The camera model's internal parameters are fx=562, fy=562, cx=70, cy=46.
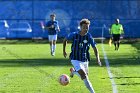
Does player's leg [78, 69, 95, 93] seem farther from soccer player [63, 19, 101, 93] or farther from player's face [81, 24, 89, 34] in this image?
player's face [81, 24, 89, 34]

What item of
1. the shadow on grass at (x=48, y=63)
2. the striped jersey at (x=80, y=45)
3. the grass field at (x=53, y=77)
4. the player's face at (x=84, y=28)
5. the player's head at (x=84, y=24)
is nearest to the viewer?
the player's head at (x=84, y=24)

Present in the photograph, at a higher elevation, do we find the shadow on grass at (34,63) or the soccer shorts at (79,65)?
the soccer shorts at (79,65)

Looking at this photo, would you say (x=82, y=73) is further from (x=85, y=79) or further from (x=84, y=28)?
Result: (x=84, y=28)

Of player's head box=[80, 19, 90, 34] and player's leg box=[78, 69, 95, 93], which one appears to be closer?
player's head box=[80, 19, 90, 34]

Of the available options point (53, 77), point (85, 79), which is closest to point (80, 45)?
point (85, 79)

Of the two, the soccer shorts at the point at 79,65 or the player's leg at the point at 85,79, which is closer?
the player's leg at the point at 85,79

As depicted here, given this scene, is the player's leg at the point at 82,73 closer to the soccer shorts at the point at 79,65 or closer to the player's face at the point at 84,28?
the soccer shorts at the point at 79,65

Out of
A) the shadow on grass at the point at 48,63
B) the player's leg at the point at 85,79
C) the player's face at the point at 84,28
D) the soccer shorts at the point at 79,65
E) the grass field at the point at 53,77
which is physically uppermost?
the player's face at the point at 84,28

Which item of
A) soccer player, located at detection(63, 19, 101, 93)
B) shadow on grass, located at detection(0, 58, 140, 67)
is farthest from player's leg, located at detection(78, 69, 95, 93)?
shadow on grass, located at detection(0, 58, 140, 67)

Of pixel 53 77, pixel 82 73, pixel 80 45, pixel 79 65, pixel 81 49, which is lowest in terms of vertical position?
pixel 53 77

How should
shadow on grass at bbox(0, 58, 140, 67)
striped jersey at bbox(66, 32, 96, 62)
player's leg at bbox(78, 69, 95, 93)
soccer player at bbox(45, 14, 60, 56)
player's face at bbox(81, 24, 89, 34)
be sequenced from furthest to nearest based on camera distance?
soccer player at bbox(45, 14, 60, 56)
shadow on grass at bbox(0, 58, 140, 67)
striped jersey at bbox(66, 32, 96, 62)
player's leg at bbox(78, 69, 95, 93)
player's face at bbox(81, 24, 89, 34)

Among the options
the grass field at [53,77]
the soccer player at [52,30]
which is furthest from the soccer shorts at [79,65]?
the soccer player at [52,30]

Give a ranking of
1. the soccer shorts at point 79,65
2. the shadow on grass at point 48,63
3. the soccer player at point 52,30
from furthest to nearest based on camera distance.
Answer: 1. the soccer player at point 52,30
2. the shadow on grass at point 48,63
3. the soccer shorts at point 79,65

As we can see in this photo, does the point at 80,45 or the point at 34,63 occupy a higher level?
the point at 80,45
